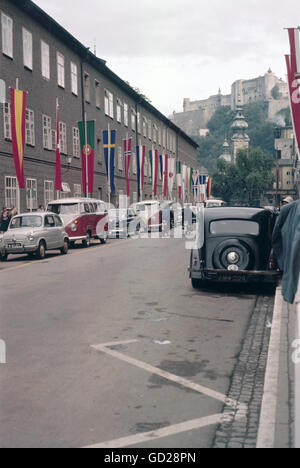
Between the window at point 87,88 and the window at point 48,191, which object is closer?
the window at point 48,191

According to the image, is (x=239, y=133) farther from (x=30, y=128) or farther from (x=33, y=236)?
(x=33, y=236)

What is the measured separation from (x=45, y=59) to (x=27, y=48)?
2.55 meters

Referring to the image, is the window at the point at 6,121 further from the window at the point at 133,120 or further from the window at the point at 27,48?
the window at the point at 133,120

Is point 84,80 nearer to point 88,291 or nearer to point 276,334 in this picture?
point 88,291

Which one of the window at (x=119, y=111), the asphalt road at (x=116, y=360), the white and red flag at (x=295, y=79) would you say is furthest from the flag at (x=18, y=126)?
the window at (x=119, y=111)

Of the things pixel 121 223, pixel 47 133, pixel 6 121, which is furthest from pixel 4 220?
pixel 47 133

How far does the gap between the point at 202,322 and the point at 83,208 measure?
51.6 feet

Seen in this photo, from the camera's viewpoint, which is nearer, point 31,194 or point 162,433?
point 162,433

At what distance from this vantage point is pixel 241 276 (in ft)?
35.2

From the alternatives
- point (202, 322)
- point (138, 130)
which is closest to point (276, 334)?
point (202, 322)

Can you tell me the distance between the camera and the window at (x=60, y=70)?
3362 centimetres

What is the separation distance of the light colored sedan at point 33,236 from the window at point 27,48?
40.3ft

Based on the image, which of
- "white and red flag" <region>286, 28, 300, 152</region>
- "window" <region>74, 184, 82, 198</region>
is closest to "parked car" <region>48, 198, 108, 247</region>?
"window" <region>74, 184, 82, 198</region>

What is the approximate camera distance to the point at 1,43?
84.6 ft
